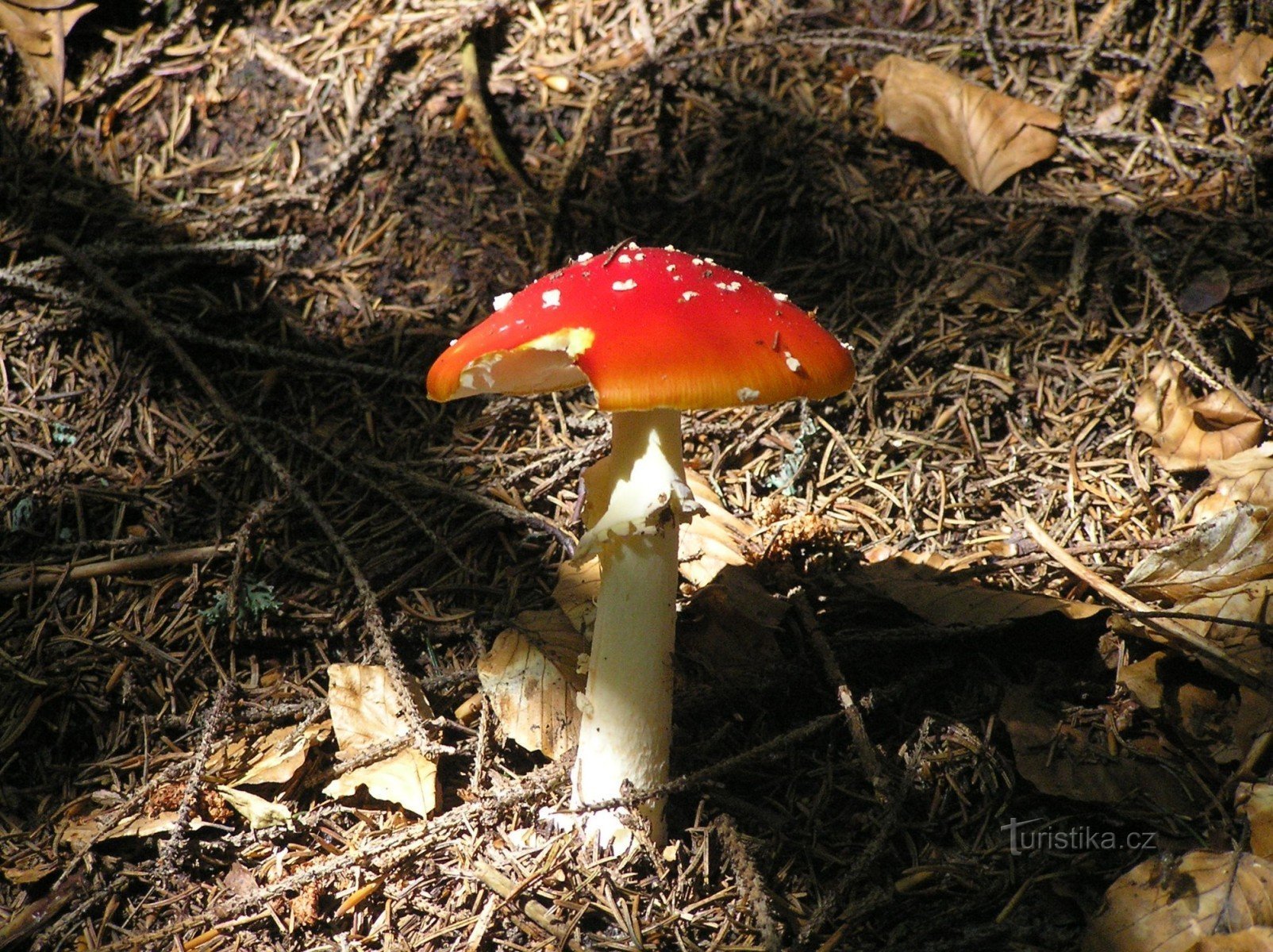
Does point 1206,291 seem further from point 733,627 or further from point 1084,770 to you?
point 733,627

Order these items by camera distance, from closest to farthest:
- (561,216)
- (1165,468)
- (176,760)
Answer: (176,760), (1165,468), (561,216)

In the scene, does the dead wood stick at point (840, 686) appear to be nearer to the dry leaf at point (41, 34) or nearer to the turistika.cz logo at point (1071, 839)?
the turistika.cz logo at point (1071, 839)

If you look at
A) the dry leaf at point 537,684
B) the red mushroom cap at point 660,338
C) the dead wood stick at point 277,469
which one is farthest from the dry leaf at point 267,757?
the red mushroom cap at point 660,338

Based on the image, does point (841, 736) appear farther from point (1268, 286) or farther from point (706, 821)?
point (1268, 286)

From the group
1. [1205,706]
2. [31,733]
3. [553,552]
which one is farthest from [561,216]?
[1205,706]

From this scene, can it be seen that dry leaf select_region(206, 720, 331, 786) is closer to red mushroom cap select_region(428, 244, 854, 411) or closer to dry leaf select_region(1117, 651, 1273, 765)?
red mushroom cap select_region(428, 244, 854, 411)

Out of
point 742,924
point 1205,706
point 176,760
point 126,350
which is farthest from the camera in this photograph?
point 126,350
